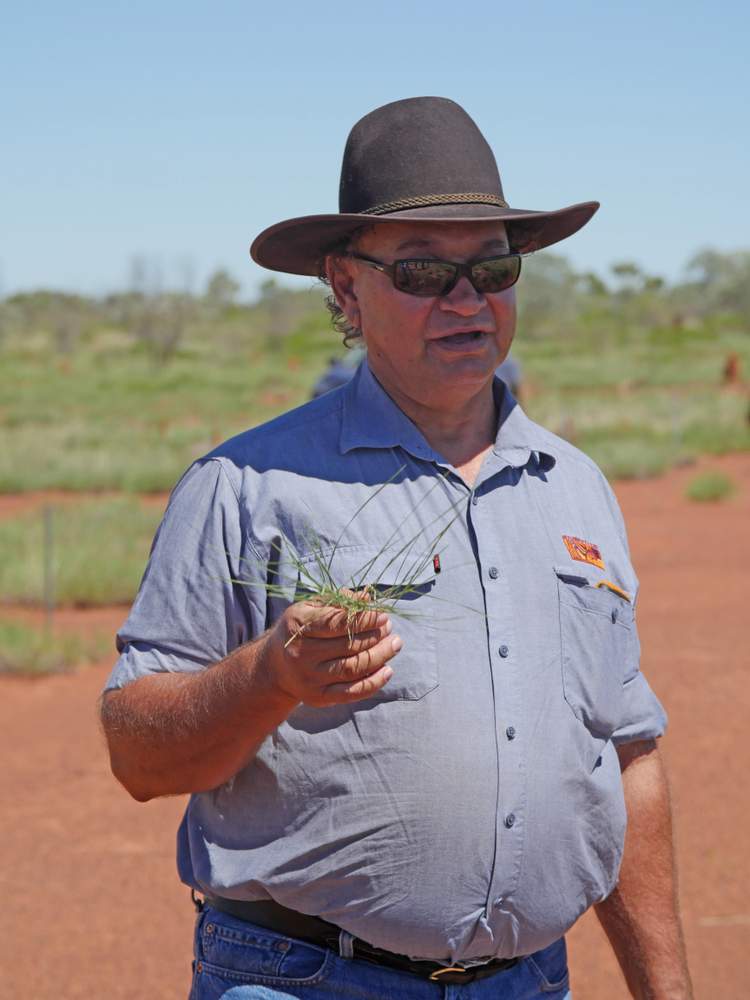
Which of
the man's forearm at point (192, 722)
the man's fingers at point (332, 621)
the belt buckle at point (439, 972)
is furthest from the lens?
the belt buckle at point (439, 972)

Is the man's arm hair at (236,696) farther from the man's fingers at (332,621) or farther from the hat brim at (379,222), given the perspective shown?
the hat brim at (379,222)

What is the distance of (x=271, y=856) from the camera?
7.35 feet

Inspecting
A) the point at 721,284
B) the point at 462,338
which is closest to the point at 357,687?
the point at 462,338

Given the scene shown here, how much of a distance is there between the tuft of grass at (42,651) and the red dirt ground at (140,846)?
110 mm

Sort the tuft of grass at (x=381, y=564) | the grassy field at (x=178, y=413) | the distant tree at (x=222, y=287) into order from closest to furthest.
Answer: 1. the tuft of grass at (x=381, y=564)
2. the grassy field at (x=178, y=413)
3. the distant tree at (x=222, y=287)

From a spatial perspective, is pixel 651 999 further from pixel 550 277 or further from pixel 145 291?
pixel 550 277

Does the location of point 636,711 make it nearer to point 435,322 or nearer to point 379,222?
point 435,322

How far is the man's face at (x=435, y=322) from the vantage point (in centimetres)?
248

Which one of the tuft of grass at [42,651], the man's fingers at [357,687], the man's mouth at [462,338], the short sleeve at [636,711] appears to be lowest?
the tuft of grass at [42,651]

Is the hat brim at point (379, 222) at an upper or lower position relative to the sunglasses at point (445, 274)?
upper

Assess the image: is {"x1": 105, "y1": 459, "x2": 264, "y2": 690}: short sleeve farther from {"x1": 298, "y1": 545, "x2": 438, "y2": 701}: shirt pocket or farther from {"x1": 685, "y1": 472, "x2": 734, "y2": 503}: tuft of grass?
{"x1": 685, "y1": 472, "x2": 734, "y2": 503}: tuft of grass

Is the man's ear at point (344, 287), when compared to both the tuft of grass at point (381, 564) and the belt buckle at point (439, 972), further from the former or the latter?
the belt buckle at point (439, 972)

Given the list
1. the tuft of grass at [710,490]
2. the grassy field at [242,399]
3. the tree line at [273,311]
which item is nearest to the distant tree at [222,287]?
the tree line at [273,311]

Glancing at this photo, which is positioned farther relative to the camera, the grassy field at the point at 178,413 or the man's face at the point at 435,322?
the grassy field at the point at 178,413
